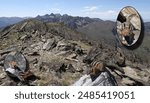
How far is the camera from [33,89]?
13.8 m

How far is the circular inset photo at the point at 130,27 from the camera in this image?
13.0 m

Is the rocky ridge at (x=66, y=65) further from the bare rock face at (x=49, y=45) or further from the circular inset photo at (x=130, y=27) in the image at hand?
the circular inset photo at (x=130, y=27)

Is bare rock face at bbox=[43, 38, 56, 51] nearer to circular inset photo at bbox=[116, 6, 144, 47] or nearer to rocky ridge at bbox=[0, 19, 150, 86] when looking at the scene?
rocky ridge at bbox=[0, 19, 150, 86]

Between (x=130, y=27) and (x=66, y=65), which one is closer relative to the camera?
(x=130, y=27)

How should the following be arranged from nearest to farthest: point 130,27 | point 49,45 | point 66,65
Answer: point 130,27 < point 66,65 < point 49,45

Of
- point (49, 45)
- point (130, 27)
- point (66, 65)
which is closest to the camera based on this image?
point (130, 27)

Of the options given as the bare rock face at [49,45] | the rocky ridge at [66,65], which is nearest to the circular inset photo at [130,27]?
the rocky ridge at [66,65]

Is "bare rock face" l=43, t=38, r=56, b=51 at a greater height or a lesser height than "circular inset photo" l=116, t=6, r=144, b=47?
lesser

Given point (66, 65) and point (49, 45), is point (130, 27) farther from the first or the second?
point (49, 45)

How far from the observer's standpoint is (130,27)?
1341 cm

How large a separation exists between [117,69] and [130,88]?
7.61 metres

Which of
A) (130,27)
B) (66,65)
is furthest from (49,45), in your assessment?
(130,27)

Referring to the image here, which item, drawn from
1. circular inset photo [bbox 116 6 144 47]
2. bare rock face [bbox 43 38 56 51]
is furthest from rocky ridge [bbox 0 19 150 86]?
circular inset photo [bbox 116 6 144 47]

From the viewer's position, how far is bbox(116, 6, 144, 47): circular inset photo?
514 inches
